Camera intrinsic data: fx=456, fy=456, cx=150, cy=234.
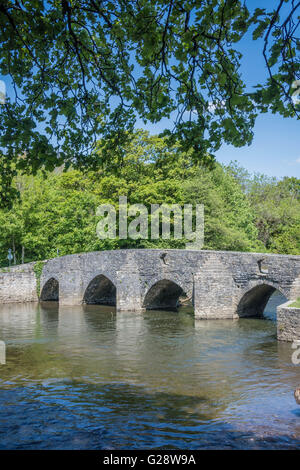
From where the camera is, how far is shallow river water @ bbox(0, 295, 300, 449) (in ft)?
23.7

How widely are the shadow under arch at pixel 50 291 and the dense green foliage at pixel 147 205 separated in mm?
2758

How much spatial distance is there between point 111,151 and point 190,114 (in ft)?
4.79

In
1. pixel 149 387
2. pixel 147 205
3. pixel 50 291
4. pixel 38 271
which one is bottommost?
pixel 149 387

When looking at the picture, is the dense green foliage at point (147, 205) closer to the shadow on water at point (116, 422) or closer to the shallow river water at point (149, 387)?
the shallow river water at point (149, 387)

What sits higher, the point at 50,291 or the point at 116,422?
the point at 50,291

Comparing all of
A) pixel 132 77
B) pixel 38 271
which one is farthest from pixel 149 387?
pixel 38 271

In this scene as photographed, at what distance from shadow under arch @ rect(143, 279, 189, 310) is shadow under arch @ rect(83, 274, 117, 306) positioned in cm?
353

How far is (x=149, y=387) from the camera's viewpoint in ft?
34.0

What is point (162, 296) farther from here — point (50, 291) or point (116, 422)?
point (116, 422)

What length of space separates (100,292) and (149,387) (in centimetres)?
1737

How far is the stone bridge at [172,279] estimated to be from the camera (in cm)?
1772

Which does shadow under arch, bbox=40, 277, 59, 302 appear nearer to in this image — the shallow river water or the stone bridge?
the stone bridge

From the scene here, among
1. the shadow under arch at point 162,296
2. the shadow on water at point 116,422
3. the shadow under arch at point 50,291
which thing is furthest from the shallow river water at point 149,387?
the shadow under arch at point 50,291

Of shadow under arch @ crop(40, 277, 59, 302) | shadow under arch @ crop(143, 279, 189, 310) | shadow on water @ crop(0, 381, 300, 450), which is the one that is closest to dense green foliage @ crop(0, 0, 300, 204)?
shadow on water @ crop(0, 381, 300, 450)
